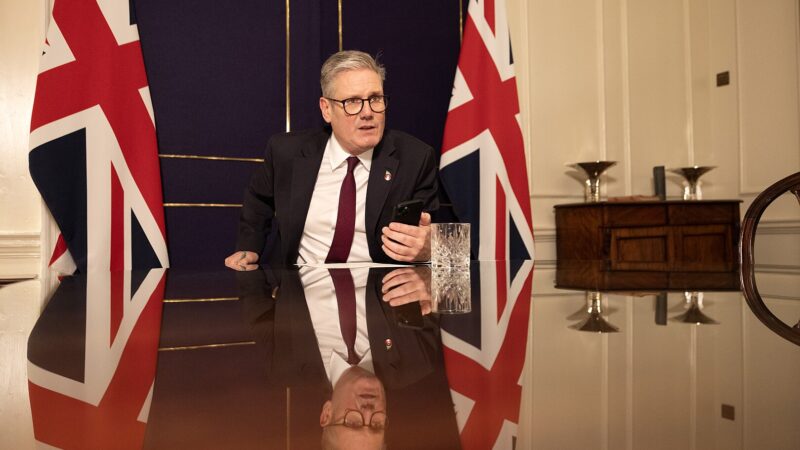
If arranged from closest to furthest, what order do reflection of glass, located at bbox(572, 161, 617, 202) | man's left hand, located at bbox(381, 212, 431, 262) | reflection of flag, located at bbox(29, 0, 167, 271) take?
man's left hand, located at bbox(381, 212, 431, 262)
reflection of flag, located at bbox(29, 0, 167, 271)
reflection of glass, located at bbox(572, 161, 617, 202)

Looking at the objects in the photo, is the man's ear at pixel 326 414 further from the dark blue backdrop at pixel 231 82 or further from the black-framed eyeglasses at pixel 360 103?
the dark blue backdrop at pixel 231 82

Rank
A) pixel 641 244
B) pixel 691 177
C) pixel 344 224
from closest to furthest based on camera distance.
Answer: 1. pixel 344 224
2. pixel 641 244
3. pixel 691 177

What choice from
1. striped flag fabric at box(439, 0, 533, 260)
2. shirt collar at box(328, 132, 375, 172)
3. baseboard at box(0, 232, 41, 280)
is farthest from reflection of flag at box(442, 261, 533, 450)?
baseboard at box(0, 232, 41, 280)

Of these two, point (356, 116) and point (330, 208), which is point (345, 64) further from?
point (330, 208)

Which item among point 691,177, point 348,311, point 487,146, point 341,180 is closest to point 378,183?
point 341,180

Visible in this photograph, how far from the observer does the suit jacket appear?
7.68ft

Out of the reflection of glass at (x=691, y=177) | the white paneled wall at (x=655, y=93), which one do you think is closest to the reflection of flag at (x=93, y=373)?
the white paneled wall at (x=655, y=93)

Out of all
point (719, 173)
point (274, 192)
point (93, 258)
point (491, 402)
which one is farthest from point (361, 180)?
point (719, 173)

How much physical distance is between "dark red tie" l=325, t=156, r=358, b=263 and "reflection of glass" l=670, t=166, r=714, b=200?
3.13m

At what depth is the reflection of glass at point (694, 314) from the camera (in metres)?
0.56

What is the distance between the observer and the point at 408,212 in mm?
1723

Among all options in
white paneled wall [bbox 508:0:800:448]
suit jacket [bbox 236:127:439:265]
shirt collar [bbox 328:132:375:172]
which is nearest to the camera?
suit jacket [bbox 236:127:439:265]

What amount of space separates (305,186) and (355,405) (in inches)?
85.0

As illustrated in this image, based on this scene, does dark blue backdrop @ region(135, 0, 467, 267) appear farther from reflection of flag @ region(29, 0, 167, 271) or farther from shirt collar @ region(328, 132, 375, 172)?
shirt collar @ region(328, 132, 375, 172)
